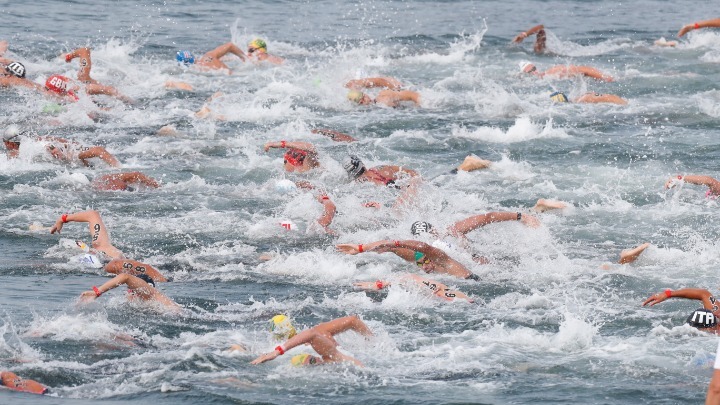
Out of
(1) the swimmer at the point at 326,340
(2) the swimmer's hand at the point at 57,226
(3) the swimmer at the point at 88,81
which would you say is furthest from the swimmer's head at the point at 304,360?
(3) the swimmer at the point at 88,81

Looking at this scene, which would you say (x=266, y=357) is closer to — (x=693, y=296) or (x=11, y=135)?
(x=693, y=296)

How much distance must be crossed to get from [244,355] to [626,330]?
172 inches

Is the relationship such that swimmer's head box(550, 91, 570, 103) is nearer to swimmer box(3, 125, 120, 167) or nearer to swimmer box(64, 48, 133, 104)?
swimmer box(64, 48, 133, 104)

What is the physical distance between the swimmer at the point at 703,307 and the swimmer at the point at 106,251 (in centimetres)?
613

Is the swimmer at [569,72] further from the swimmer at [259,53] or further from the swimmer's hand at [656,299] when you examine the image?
the swimmer's hand at [656,299]

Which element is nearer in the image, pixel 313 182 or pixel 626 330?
pixel 626 330

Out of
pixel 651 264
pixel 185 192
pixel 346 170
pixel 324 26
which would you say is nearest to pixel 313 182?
pixel 346 170

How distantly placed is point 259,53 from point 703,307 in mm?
17537

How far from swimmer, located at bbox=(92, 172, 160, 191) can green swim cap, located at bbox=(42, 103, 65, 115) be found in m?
4.12

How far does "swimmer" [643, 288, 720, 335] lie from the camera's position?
43.2 feet

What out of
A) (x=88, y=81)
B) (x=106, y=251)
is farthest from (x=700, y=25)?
(x=106, y=251)

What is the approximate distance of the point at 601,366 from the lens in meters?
12.2

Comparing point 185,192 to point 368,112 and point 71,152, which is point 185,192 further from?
point 368,112

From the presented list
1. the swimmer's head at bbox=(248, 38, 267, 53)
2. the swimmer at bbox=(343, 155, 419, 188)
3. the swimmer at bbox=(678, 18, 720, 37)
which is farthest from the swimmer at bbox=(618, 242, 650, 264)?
the swimmer's head at bbox=(248, 38, 267, 53)
